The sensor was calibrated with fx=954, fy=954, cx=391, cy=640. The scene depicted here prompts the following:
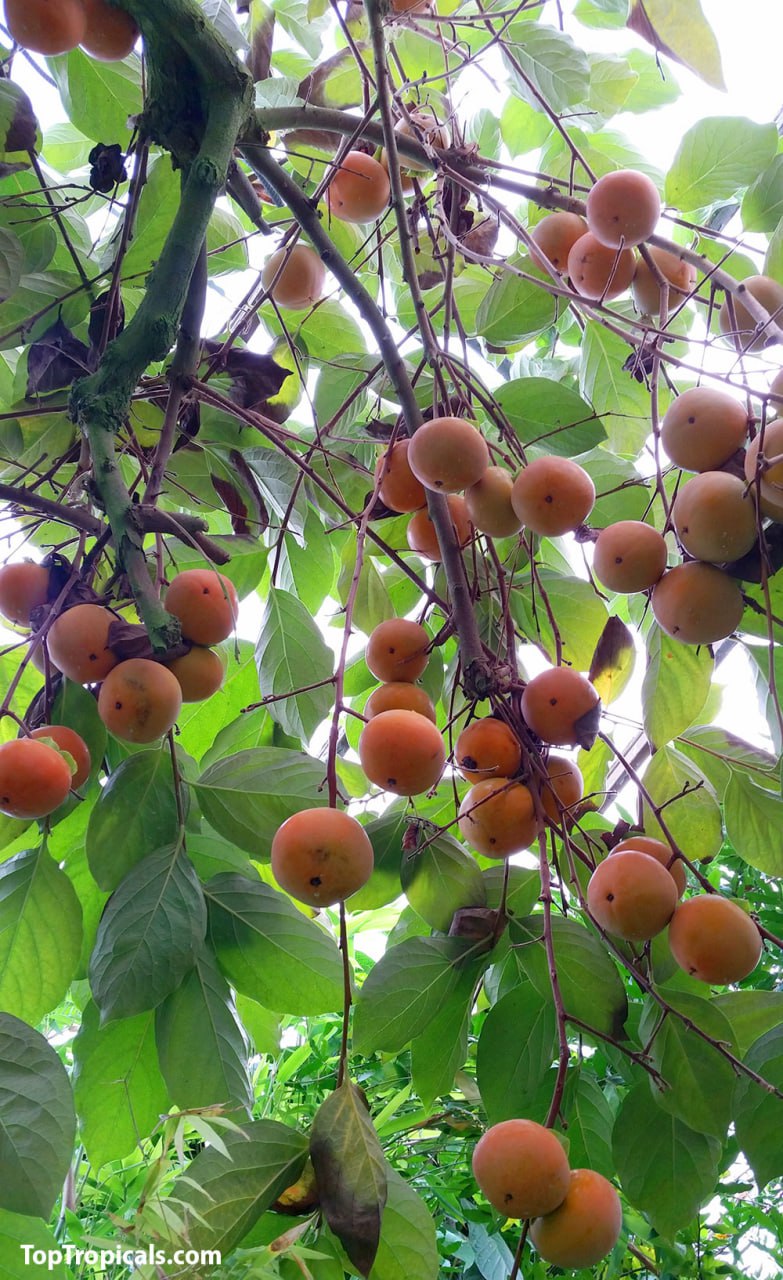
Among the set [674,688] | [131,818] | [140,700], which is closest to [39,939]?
[131,818]

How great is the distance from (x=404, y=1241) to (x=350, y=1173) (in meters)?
0.10

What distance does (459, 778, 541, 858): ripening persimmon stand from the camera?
70 cm

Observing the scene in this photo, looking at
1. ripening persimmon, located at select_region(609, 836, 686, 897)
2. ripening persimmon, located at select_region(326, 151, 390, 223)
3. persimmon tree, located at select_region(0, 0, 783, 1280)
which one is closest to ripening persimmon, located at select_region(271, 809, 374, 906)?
persimmon tree, located at select_region(0, 0, 783, 1280)

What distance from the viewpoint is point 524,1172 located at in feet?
1.87

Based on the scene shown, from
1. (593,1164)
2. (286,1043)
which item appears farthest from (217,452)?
(286,1043)

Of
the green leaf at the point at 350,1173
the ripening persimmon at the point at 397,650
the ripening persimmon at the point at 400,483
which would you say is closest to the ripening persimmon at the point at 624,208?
the ripening persimmon at the point at 400,483

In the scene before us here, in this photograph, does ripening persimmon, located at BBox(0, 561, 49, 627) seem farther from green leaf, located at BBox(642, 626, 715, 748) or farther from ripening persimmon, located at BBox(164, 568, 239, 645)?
green leaf, located at BBox(642, 626, 715, 748)

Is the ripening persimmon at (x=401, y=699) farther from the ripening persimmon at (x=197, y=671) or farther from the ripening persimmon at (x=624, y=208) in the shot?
the ripening persimmon at (x=624, y=208)

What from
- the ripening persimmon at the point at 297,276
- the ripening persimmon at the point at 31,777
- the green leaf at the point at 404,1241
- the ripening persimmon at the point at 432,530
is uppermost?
the ripening persimmon at the point at 297,276

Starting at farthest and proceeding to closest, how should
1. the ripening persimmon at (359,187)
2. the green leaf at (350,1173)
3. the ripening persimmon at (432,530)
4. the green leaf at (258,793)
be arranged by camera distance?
the ripening persimmon at (359,187)
the ripening persimmon at (432,530)
the green leaf at (258,793)
the green leaf at (350,1173)

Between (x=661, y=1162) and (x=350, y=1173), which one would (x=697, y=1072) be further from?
(x=350, y=1173)

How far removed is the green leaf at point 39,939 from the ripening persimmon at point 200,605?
23cm

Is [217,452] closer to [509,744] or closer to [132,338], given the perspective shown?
[132,338]

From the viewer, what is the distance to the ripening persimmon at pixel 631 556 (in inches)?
27.4
